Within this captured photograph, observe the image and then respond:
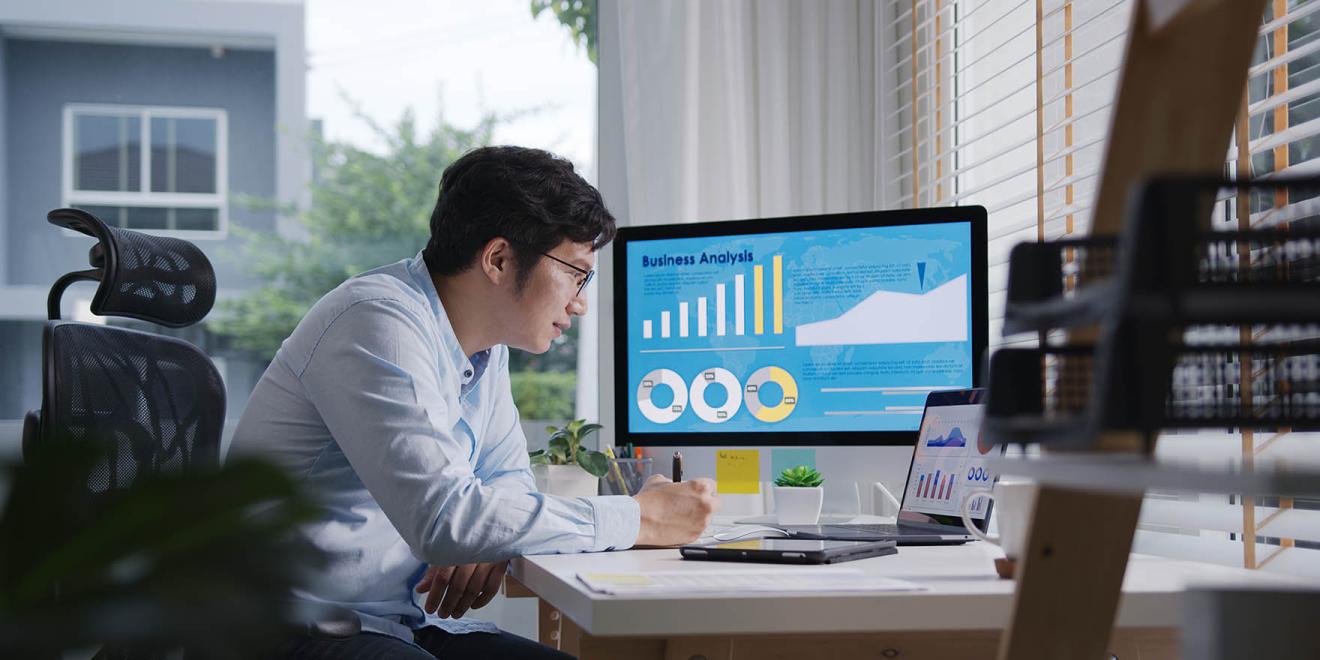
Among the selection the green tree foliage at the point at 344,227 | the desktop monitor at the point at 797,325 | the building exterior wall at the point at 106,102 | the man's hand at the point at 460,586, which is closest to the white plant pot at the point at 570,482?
the desktop monitor at the point at 797,325

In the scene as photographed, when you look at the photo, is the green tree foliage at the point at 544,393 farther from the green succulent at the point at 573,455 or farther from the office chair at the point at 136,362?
the office chair at the point at 136,362

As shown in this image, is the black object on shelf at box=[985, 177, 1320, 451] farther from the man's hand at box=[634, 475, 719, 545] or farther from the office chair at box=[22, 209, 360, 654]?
the office chair at box=[22, 209, 360, 654]

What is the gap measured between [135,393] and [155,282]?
17 centimetres

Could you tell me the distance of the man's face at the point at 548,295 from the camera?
70.4 inches

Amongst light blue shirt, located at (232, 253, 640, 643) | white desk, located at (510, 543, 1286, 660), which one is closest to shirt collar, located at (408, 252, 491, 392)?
light blue shirt, located at (232, 253, 640, 643)

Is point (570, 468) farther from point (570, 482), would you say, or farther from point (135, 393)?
point (135, 393)

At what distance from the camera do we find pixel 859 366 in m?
2.03

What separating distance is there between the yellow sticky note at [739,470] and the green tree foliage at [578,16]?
1417 mm

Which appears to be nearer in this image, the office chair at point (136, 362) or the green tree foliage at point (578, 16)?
the office chair at point (136, 362)

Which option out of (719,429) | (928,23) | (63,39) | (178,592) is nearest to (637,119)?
(928,23)

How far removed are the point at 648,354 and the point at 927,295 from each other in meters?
0.51

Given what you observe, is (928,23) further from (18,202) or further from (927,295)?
(18,202)

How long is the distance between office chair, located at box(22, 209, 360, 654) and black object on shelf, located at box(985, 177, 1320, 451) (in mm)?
1276

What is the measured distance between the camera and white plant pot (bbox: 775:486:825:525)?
1930 mm
